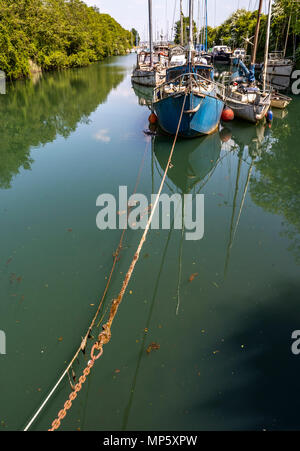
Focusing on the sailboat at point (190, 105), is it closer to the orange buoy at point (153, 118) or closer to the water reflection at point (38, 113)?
the orange buoy at point (153, 118)

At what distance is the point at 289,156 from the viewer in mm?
14391

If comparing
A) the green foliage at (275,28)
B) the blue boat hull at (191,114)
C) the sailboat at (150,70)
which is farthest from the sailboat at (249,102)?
the sailboat at (150,70)

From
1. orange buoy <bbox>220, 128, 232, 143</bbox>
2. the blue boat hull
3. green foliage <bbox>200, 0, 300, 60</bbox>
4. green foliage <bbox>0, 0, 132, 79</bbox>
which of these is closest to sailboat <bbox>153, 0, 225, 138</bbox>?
the blue boat hull

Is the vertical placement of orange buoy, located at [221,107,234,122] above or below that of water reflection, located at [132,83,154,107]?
below

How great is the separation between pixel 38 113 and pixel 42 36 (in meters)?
29.6

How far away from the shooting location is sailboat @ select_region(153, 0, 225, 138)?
1350 cm

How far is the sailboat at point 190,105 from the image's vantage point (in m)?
13.5

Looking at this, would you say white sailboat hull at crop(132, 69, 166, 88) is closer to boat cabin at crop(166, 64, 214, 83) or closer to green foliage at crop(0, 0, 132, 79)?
boat cabin at crop(166, 64, 214, 83)

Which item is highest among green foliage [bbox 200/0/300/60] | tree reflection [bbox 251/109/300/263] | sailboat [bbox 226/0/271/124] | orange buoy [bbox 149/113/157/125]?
green foliage [bbox 200/0/300/60]

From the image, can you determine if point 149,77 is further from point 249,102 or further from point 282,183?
point 282,183

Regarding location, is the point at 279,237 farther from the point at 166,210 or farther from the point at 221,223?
the point at 166,210

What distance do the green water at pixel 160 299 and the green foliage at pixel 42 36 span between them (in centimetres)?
2952

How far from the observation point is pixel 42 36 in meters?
44.4
